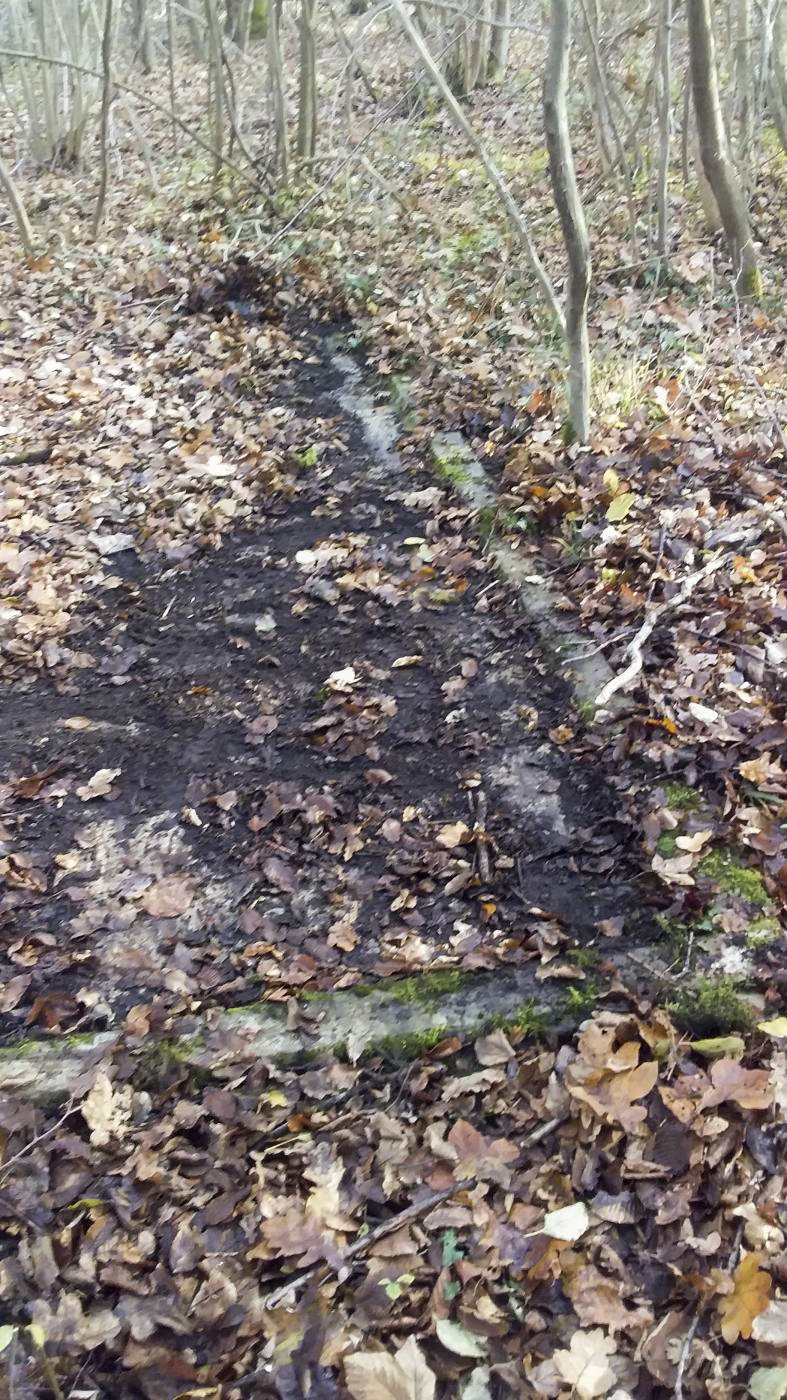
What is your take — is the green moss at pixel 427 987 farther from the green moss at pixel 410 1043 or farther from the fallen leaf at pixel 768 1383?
the fallen leaf at pixel 768 1383

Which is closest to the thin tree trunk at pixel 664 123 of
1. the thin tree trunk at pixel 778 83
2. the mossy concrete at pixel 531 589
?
the thin tree trunk at pixel 778 83

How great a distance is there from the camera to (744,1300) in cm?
214

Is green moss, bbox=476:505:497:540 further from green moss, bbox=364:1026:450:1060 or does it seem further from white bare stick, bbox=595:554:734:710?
green moss, bbox=364:1026:450:1060

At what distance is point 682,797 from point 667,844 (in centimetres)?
24

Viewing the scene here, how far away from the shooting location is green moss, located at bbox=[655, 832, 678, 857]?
3225 millimetres

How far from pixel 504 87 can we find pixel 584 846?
40.3 ft

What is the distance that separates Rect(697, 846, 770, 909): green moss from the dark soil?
0.92ft

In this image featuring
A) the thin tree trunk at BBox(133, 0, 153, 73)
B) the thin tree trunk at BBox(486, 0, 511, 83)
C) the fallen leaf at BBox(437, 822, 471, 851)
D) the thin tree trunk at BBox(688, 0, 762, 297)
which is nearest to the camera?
the fallen leaf at BBox(437, 822, 471, 851)

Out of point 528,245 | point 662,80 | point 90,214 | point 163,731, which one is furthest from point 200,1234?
point 90,214

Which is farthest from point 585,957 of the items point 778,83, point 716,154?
point 778,83

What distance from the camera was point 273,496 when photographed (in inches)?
233

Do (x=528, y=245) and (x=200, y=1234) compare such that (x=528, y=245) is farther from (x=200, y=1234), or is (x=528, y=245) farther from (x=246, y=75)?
(x=246, y=75)

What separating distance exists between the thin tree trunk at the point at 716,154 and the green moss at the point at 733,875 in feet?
18.7

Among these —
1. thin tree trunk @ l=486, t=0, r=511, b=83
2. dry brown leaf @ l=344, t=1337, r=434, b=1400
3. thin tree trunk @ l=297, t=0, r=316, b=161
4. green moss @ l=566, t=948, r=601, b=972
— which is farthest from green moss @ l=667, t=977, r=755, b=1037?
thin tree trunk @ l=486, t=0, r=511, b=83
